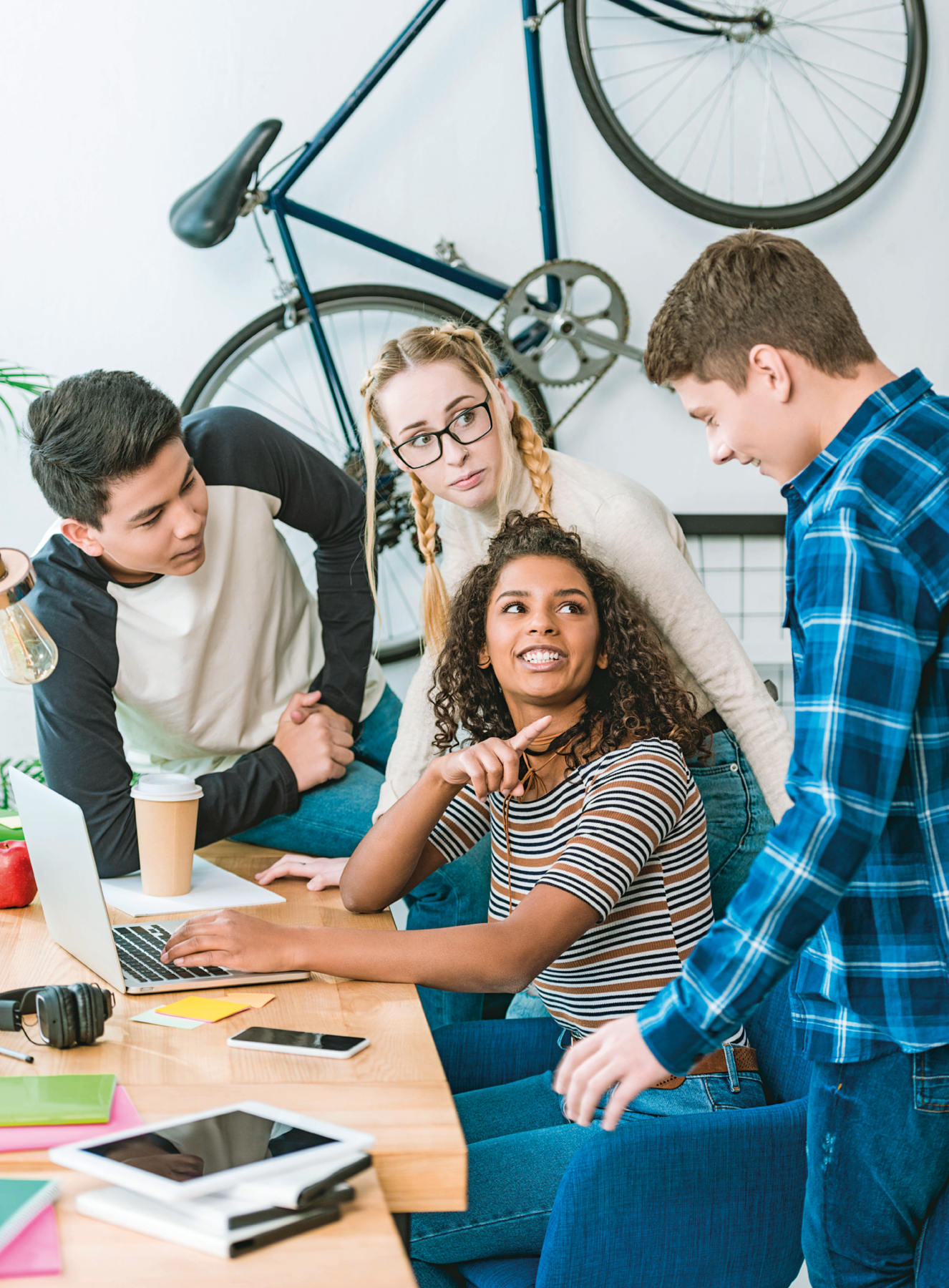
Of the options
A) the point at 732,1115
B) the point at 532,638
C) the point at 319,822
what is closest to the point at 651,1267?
the point at 732,1115

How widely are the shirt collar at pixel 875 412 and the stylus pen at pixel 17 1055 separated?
30.9 inches

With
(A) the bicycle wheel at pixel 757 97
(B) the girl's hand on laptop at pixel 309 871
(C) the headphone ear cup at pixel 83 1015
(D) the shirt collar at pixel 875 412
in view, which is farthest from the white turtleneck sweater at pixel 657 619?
(A) the bicycle wheel at pixel 757 97

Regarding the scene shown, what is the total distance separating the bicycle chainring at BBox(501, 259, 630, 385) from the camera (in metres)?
2.52

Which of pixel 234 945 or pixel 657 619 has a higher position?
pixel 657 619

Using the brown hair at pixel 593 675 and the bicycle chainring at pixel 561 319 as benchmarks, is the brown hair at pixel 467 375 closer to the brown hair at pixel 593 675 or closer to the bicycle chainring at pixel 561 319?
the brown hair at pixel 593 675

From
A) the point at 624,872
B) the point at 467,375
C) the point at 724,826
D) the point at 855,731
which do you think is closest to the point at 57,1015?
the point at 624,872

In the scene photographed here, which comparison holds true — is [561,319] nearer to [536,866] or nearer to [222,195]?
[222,195]

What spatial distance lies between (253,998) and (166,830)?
36 centimetres

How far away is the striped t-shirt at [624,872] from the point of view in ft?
3.80

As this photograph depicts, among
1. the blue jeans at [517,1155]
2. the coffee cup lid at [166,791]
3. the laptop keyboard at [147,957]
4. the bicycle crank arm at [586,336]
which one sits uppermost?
the bicycle crank arm at [586,336]

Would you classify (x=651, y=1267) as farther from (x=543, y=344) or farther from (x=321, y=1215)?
(x=543, y=344)

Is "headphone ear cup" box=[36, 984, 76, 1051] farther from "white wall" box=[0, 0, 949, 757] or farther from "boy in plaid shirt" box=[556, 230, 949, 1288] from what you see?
"white wall" box=[0, 0, 949, 757]

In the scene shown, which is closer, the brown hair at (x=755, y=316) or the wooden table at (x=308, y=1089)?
the wooden table at (x=308, y=1089)

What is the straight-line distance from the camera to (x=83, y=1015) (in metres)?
0.92
